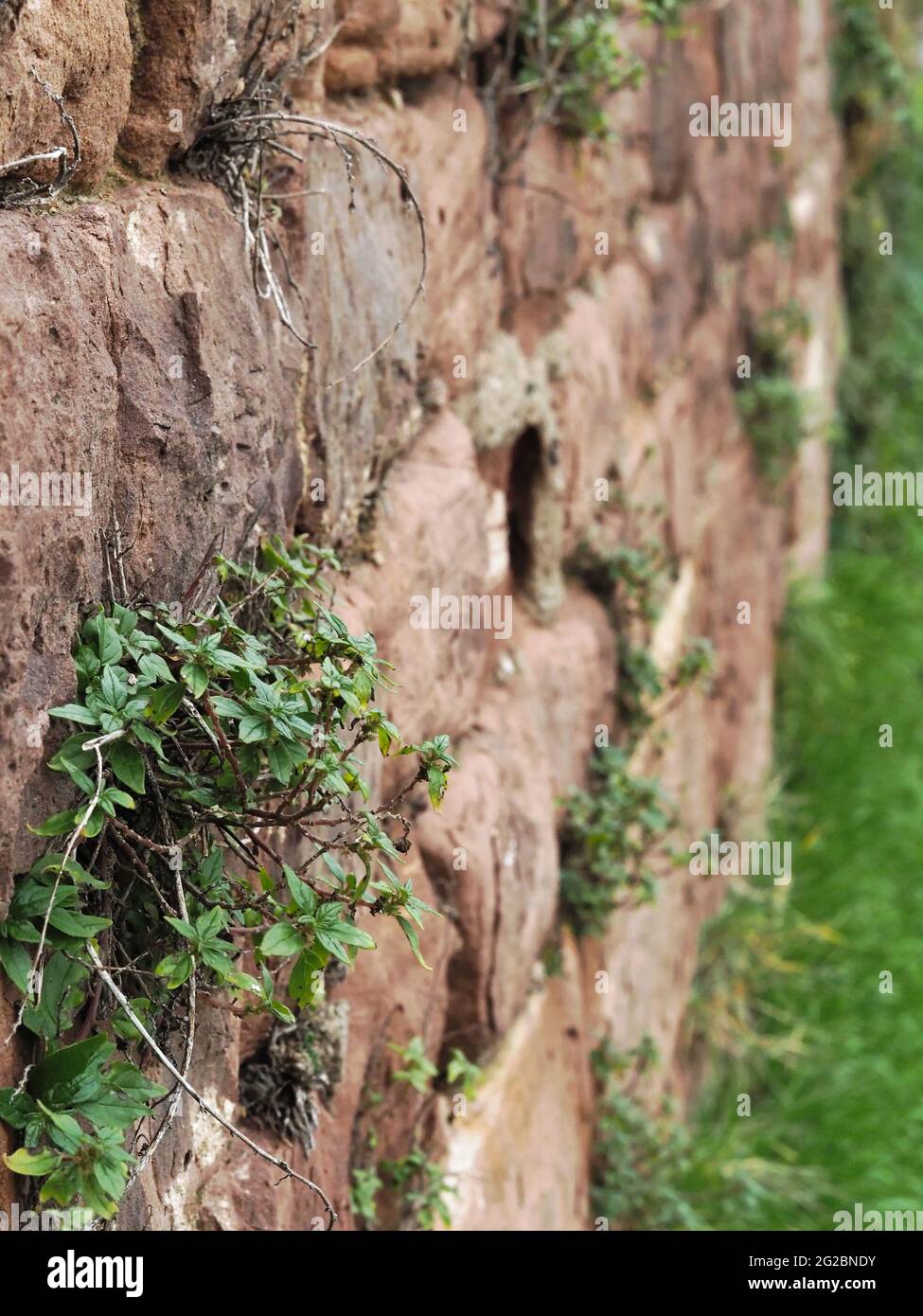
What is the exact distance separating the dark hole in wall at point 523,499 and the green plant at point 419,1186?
3.46ft

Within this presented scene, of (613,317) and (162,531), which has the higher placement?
(613,317)

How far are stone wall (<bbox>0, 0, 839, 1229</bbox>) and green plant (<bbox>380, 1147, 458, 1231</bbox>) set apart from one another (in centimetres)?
6

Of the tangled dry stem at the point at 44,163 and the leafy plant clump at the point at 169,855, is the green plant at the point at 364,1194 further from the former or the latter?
the tangled dry stem at the point at 44,163

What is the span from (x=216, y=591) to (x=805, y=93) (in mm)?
4666

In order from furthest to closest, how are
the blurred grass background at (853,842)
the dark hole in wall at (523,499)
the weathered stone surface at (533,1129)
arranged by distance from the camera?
the blurred grass background at (853,842) → the dark hole in wall at (523,499) → the weathered stone surface at (533,1129)

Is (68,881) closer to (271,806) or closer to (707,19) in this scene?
(271,806)

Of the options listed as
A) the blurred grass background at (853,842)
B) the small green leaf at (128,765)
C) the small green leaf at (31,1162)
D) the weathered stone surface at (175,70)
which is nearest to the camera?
the small green leaf at (31,1162)

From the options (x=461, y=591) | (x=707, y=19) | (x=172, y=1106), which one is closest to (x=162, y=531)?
(x=172, y=1106)

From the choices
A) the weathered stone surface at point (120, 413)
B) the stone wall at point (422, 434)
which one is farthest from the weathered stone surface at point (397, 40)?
the weathered stone surface at point (120, 413)

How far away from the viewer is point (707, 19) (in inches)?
150

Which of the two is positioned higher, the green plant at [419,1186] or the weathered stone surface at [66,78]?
the weathered stone surface at [66,78]

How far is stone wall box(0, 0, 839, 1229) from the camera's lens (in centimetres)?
123

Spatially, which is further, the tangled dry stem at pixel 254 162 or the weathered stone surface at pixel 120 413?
the tangled dry stem at pixel 254 162

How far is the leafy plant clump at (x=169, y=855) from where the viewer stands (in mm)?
1164
